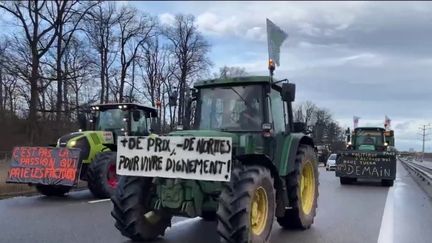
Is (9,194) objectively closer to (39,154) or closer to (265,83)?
(39,154)

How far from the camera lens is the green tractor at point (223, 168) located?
24.6ft

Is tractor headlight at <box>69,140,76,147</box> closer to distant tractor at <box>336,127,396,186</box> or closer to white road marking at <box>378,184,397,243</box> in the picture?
white road marking at <box>378,184,397,243</box>

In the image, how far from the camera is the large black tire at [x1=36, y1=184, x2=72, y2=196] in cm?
1478

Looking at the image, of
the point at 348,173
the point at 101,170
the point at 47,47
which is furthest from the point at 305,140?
the point at 47,47

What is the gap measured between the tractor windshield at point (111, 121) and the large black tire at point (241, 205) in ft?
27.3

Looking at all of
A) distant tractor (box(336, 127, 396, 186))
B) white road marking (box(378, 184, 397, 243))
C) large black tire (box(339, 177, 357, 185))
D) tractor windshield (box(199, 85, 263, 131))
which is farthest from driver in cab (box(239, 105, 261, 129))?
large black tire (box(339, 177, 357, 185))

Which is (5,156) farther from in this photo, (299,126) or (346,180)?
(299,126)

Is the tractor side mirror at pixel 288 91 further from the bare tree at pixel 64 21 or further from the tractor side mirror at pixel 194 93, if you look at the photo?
the bare tree at pixel 64 21

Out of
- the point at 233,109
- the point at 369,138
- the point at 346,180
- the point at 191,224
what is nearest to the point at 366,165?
the point at 346,180

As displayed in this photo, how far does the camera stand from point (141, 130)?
15789 mm

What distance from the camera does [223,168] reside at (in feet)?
24.6

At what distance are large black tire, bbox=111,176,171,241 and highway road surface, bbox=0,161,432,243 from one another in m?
0.36

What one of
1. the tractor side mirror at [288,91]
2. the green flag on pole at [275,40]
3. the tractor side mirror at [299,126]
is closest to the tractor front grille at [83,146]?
the green flag on pole at [275,40]

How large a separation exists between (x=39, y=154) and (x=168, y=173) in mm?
7505
